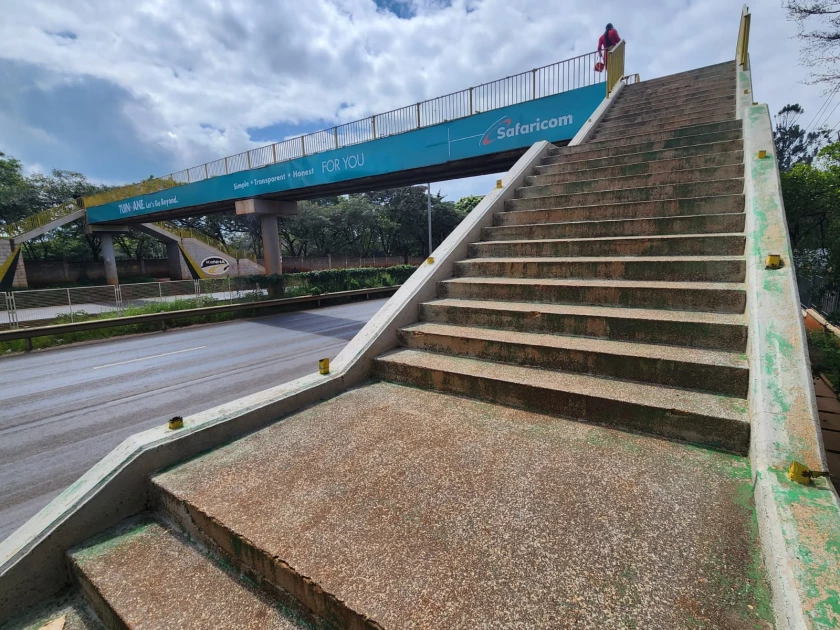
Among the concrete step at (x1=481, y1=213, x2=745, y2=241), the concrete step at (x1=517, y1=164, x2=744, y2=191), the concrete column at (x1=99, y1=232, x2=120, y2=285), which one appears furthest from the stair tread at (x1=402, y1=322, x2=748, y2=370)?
the concrete column at (x1=99, y1=232, x2=120, y2=285)

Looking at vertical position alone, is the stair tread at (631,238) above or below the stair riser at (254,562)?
above

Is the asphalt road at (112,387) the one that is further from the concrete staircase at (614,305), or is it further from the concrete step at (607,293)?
the concrete step at (607,293)

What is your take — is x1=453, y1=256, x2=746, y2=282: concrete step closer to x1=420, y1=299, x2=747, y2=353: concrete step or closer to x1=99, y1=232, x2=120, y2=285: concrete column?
x1=420, y1=299, x2=747, y2=353: concrete step

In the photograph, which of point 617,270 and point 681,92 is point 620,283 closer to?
point 617,270

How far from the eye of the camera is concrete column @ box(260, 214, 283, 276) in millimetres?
18828

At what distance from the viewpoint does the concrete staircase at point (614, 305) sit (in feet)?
8.66

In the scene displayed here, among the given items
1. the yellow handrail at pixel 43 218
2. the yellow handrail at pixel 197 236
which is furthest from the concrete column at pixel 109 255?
the yellow handrail at pixel 197 236

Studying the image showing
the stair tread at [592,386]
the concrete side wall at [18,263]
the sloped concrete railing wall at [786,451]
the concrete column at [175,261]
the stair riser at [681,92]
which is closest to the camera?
the sloped concrete railing wall at [786,451]

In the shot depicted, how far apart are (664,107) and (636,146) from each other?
376 cm

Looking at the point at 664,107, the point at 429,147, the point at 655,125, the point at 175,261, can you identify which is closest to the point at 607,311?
the point at 655,125

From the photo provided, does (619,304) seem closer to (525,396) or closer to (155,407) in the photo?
(525,396)

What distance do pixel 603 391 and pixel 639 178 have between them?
395cm

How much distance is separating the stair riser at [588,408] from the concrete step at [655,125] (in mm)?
6818

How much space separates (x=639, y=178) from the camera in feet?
17.4
